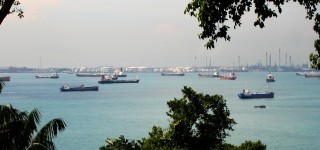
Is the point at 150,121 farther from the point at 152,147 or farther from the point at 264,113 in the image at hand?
the point at 152,147

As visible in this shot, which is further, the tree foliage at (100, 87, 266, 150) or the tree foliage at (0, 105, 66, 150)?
the tree foliage at (100, 87, 266, 150)

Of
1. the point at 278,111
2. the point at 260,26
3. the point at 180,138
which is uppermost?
the point at 260,26

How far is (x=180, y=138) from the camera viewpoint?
86.9 feet

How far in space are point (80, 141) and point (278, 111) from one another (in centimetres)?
5740

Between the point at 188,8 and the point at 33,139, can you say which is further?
the point at 33,139

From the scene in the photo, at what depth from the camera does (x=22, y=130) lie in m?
16.3

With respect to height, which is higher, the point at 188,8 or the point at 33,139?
the point at 188,8

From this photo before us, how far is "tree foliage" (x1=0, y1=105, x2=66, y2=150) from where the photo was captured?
15.9 metres

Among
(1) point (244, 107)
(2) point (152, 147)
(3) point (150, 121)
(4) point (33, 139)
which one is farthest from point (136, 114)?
(4) point (33, 139)

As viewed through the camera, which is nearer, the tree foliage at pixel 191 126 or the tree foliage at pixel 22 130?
the tree foliage at pixel 22 130

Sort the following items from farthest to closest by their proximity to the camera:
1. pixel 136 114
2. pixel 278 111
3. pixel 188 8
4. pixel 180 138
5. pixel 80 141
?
pixel 278 111, pixel 136 114, pixel 80 141, pixel 180 138, pixel 188 8

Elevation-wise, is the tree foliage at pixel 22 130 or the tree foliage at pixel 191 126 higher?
the tree foliage at pixel 22 130

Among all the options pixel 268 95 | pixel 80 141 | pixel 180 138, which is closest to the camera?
pixel 180 138

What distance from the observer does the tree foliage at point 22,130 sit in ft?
52.2
